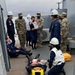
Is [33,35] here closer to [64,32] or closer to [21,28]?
[21,28]

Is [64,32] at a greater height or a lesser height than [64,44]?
greater

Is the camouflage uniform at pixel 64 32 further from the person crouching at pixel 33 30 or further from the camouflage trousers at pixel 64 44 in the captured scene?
the person crouching at pixel 33 30

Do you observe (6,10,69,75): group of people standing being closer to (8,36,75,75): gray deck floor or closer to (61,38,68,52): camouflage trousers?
(61,38,68,52): camouflage trousers

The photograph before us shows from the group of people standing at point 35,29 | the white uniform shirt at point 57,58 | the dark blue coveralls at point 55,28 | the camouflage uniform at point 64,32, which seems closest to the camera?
the white uniform shirt at point 57,58

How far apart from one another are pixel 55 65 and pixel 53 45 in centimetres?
49

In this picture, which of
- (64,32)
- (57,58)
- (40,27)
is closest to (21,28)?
(40,27)

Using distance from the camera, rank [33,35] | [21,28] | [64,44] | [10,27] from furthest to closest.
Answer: [33,35]
[21,28]
[10,27]
[64,44]

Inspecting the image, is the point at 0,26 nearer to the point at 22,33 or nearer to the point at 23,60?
the point at 23,60

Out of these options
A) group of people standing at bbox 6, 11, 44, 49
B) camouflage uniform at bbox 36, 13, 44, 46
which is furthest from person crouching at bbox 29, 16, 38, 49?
camouflage uniform at bbox 36, 13, 44, 46

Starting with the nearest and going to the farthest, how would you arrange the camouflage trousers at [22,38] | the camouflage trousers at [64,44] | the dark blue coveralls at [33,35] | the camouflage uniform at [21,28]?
the camouflage trousers at [64,44] < the camouflage uniform at [21,28] < the dark blue coveralls at [33,35] < the camouflage trousers at [22,38]

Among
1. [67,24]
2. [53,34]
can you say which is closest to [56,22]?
[53,34]

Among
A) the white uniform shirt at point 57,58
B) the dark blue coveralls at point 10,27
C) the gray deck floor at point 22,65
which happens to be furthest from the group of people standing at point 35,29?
the white uniform shirt at point 57,58

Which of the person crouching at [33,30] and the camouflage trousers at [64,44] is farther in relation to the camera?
the person crouching at [33,30]

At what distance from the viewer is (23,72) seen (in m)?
5.58
